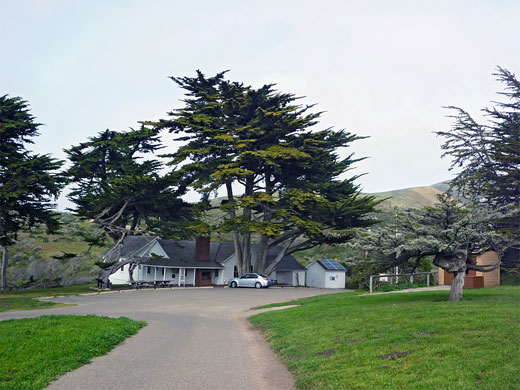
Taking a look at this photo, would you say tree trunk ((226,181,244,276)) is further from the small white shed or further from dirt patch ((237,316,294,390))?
dirt patch ((237,316,294,390))

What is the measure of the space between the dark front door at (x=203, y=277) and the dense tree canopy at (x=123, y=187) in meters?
6.62

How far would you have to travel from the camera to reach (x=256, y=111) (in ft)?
153

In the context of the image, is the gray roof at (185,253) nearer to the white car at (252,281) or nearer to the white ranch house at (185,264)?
the white ranch house at (185,264)

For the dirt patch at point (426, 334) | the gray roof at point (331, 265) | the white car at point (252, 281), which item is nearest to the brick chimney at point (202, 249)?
the white car at point (252, 281)

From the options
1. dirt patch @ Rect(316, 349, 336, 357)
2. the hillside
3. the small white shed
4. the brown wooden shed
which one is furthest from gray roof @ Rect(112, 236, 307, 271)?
dirt patch @ Rect(316, 349, 336, 357)

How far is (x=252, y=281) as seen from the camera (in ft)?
148

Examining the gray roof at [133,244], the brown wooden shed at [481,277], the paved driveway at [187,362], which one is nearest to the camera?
the paved driveway at [187,362]

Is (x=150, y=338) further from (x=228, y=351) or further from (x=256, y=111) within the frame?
(x=256, y=111)

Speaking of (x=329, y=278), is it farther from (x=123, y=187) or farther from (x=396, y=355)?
(x=396, y=355)

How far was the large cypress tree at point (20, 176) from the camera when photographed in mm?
35531

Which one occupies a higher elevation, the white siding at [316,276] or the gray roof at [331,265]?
the gray roof at [331,265]

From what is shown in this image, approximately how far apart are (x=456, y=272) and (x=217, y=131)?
105ft

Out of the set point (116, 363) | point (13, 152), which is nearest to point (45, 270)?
point (13, 152)

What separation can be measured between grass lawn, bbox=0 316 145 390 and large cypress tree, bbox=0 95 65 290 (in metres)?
21.9
